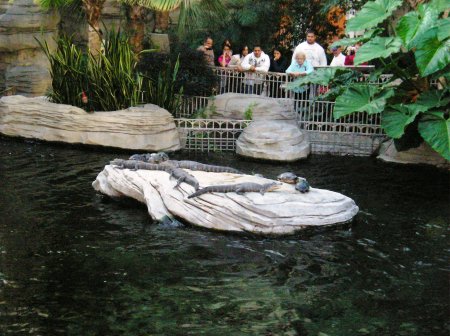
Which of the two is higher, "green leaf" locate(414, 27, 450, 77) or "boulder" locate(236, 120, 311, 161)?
"green leaf" locate(414, 27, 450, 77)

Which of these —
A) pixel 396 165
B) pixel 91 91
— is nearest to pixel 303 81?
pixel 396 165

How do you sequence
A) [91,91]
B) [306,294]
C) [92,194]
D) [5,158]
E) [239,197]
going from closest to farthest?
[306,294] → [239,197] → [92,194] → [5,158] → [91,91]

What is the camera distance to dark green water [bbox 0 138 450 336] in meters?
6.33

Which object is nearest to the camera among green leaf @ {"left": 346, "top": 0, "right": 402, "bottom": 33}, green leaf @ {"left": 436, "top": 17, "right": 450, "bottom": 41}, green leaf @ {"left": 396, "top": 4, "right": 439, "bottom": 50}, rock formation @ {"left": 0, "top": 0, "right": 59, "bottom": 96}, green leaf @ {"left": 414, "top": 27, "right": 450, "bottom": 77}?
green leaf @ {"left": 436, "top": 17, "right": 450, "bottom": 41}

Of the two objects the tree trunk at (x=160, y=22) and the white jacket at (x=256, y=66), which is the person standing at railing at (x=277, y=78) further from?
the tree trunk at (x=160, y=22)

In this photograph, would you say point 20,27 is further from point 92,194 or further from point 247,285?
point 247,285

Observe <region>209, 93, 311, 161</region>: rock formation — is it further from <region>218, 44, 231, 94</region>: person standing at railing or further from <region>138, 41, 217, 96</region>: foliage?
<region>218, 44, 231, 94</region>: person standing at railing

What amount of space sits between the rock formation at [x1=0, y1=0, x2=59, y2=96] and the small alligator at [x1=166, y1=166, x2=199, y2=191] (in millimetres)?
8218

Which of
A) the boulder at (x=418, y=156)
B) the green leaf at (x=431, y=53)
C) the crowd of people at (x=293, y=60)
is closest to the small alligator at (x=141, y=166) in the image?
the green leaf at (x=431, y=53)

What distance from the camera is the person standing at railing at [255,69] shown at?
47.7ft

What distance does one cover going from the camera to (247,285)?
7.17m

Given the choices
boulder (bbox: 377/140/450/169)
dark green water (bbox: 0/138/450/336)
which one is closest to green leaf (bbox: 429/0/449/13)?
boulder (bbox: 377/140/450/169)

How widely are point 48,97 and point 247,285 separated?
8.61 metres

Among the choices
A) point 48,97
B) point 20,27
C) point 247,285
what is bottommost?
point 247,285
